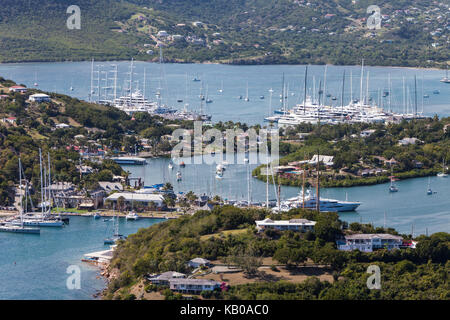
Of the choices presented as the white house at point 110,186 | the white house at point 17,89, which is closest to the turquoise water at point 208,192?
the white house at point 110,186

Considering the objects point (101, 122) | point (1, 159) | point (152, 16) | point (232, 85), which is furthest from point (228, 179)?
point (152, 16)

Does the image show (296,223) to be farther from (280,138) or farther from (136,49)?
(136,49)

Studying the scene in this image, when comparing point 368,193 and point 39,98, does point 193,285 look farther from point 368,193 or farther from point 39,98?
point 39,98

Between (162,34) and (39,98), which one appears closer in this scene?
(39,98)

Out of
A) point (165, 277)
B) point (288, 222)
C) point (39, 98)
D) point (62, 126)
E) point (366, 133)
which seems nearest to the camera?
point (165, 277)

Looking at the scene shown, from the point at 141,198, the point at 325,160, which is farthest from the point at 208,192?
the point at 325,160

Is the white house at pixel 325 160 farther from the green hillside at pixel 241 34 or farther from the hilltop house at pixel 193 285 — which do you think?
the green hillside at pixel 241 34

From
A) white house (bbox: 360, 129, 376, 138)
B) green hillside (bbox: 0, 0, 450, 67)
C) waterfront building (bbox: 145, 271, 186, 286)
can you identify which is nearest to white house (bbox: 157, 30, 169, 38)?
green hillside (bbox: 0, 0, 450, 67)
